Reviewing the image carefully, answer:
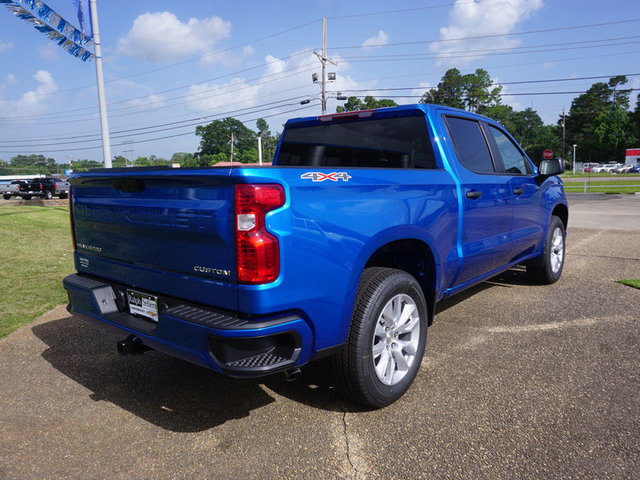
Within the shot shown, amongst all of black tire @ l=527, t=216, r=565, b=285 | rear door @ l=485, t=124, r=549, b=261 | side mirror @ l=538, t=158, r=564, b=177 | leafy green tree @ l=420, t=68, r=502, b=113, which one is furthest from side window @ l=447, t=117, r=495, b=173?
leafy green tree @ l=420, t=68, r=502, b=113

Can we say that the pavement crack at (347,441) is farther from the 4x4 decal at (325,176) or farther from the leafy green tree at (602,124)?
the leafy green tree at (602,124)

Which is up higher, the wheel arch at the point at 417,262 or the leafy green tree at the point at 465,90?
the leafy green tree at the point at 465,90

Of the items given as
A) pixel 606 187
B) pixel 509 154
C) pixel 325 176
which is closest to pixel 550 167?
pixel 509 154

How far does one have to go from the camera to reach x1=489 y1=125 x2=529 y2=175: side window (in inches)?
172

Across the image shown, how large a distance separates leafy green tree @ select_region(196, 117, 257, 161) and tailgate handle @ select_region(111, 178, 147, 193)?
302 ft

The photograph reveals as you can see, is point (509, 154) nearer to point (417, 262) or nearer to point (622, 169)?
point (417, 262)

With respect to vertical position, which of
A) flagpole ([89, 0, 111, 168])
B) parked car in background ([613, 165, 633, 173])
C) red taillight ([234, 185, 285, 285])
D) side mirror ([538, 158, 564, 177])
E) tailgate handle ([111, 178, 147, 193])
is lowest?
red taillight ([234, 185, 285, 285])

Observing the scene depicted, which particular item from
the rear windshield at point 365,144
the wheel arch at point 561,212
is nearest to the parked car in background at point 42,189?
the rear windshield at point 365,144

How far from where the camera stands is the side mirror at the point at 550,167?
4.68 metres

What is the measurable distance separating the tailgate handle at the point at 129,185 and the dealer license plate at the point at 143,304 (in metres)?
0.59

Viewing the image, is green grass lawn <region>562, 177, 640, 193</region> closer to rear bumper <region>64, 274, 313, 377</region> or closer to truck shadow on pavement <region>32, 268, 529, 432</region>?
truck shadow on pavement <region>32, 268, 529, 432</region>

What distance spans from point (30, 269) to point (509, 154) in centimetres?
657

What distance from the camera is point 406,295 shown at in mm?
2861

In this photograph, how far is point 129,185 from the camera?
100 inches
